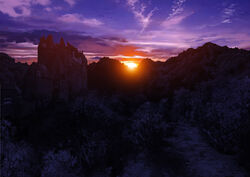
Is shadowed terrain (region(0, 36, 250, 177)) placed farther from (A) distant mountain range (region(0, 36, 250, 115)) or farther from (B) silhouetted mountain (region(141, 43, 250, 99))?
(B) silhouetted mountain (region(141, 43, 250, 99))

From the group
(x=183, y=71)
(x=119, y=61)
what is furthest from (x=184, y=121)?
(x=119, y=61)

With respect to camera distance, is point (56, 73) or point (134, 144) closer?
point (134, 144)

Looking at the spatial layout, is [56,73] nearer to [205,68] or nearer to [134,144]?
[134,144]

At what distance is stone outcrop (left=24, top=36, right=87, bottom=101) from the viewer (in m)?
54.0

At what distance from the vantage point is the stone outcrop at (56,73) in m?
54.0

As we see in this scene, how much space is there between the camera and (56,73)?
230ft

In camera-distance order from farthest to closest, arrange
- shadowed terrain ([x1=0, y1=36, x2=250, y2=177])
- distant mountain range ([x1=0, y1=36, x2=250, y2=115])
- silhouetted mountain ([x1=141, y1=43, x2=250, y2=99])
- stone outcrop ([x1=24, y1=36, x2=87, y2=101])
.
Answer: silhouetted mountain ([x1=141, y1=43, x2=250, y2=99]) < distant mountain range ([x1=0, y1=36, x2=250, y2=115]) < stone outcrop ([x1=24, y1=36, x2=87, y2=101]) < shadowed terrain ([x1=0, y1=36, x2=250, y2=177])

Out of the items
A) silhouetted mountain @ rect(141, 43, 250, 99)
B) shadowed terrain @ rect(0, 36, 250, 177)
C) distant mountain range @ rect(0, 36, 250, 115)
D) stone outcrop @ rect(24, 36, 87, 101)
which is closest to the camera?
shadowed terrain @ rect(0, 36, 250, 177)

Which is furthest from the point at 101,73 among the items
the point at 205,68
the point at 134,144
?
the point at 134,144

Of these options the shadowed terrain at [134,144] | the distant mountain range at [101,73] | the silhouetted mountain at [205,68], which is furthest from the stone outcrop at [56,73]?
the silhouetted mountain at [205,68]

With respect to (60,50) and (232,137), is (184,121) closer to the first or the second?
(232,137)

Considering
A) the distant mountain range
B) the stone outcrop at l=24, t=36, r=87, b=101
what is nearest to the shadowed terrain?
the stone outcrop at l=24, t=36, r=87, b=101

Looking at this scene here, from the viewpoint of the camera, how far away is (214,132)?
17.7 meters

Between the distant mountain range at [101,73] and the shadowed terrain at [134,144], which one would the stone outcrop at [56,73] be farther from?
the shadowed terrain at [134,144]
